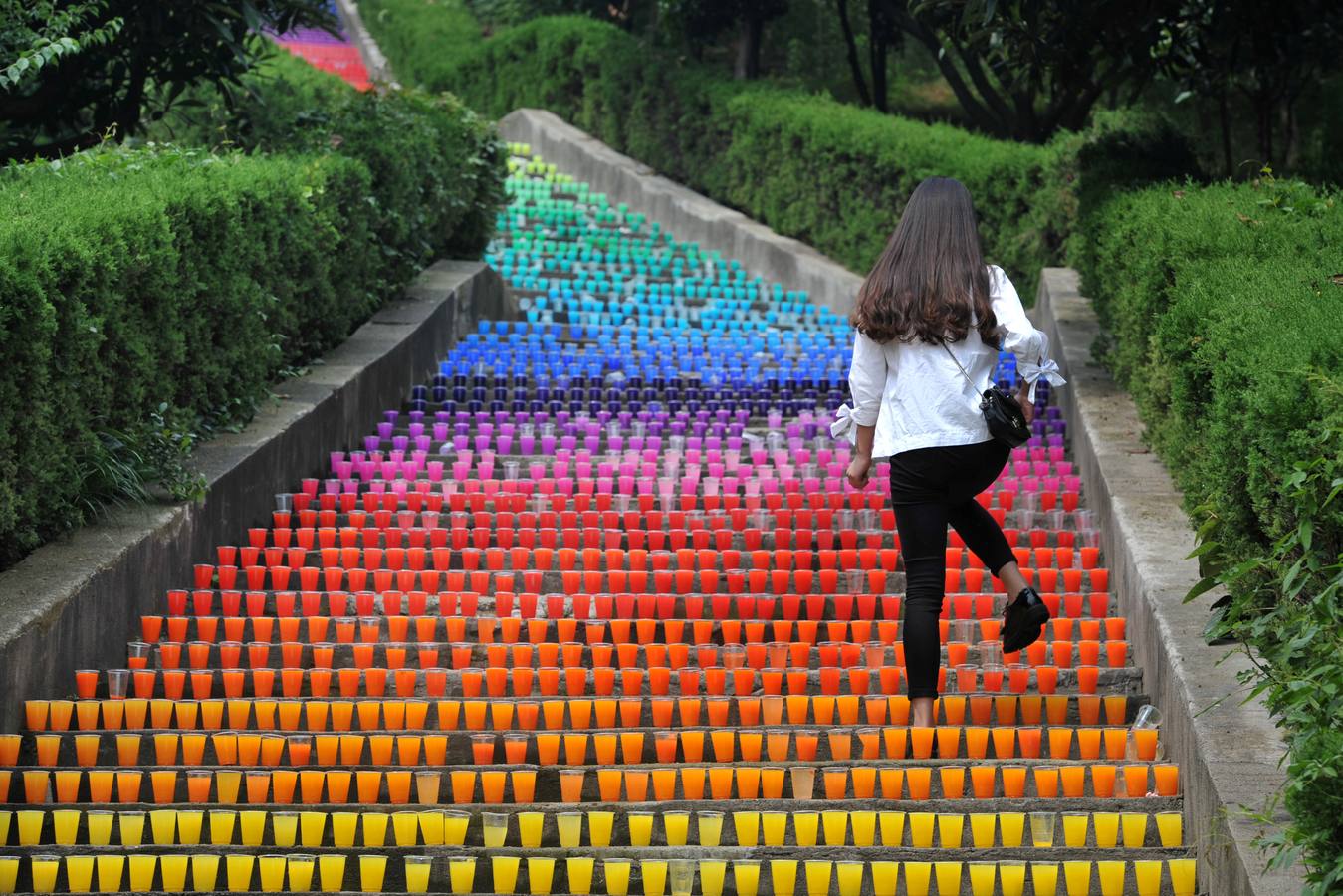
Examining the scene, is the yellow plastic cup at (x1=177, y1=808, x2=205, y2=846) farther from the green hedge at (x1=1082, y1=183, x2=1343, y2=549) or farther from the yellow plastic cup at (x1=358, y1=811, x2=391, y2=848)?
the green hedge at (x1=1082, y1=183, x2=1343, y2=549)

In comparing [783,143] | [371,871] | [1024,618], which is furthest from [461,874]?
[783,143]

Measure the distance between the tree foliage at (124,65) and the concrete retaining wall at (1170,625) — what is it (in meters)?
5.32

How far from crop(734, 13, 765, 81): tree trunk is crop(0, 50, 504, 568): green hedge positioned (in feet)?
35.8

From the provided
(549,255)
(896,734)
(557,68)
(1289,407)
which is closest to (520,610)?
(896,734)

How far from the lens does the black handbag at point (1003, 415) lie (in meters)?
5.52

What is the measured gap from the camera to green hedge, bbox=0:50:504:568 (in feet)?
20.4

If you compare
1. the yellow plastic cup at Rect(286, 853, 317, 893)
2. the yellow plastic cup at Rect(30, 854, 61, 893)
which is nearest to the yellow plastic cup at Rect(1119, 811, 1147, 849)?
the yellow plastic cup at Rect(286, 853, 317, 893)

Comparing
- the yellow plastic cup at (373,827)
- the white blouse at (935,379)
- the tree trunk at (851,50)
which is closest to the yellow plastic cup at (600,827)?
the yellow plastic cup at (373,827)

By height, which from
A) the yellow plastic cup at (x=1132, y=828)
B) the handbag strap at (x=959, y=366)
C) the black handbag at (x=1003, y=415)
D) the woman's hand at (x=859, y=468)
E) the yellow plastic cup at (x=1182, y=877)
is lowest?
the yellow plastic cup at (x=1182, y=877)

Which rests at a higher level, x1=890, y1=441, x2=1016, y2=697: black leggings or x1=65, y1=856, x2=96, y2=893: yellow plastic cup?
x1=890, y1=441, x2=1016, y2=697: black leggings

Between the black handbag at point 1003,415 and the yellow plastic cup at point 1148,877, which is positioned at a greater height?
the black handbag at point 1003,415

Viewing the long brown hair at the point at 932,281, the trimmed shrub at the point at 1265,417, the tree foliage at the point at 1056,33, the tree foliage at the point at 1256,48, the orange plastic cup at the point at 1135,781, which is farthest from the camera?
the tree foliage at the point at 1256,48

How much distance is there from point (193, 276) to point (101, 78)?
4865 millimetres

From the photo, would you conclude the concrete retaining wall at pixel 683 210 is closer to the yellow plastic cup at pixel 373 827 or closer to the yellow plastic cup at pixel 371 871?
the yellow plastic cup at pixel 373 827
